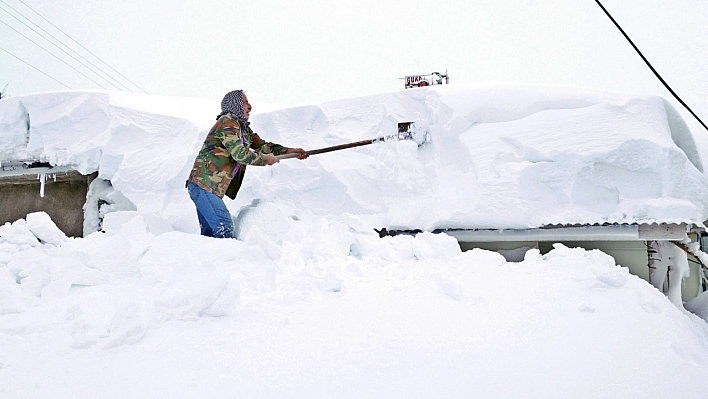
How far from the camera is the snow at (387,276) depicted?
1283mm

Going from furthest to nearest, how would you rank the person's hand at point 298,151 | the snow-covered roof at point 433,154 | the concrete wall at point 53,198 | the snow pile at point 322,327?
the concrete wall at point 53,198 < the snow-covered roof at point 433,154 < the person's hand at point 298,151 < the snow pile at point 322,327

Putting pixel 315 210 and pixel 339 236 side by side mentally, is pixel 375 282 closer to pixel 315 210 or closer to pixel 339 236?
pixel 339 236

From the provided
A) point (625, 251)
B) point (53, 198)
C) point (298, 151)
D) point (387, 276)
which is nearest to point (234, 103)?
point (298, 151)

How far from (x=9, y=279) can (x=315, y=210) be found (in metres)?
2.93

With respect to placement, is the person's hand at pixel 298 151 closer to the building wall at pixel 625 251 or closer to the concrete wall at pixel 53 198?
the building wall at pixel 625 251

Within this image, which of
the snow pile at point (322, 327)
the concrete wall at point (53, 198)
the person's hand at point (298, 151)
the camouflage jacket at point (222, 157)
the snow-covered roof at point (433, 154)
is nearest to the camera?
the snow pile at point (322, 327)

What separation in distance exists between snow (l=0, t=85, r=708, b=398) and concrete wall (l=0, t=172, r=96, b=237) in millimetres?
1672

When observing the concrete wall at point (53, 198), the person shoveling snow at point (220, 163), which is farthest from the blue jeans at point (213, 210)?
the concrete wall at point (53, 198)

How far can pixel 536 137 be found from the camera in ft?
13.4

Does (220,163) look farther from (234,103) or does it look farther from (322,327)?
(322,327)

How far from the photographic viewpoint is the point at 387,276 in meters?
2.24

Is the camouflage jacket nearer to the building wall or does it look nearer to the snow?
the snow

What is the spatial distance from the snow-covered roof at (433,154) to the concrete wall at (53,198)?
0.73 m

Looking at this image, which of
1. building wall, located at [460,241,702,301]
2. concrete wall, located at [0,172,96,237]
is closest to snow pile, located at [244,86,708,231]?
building wall, located at [460,241,702,301]
